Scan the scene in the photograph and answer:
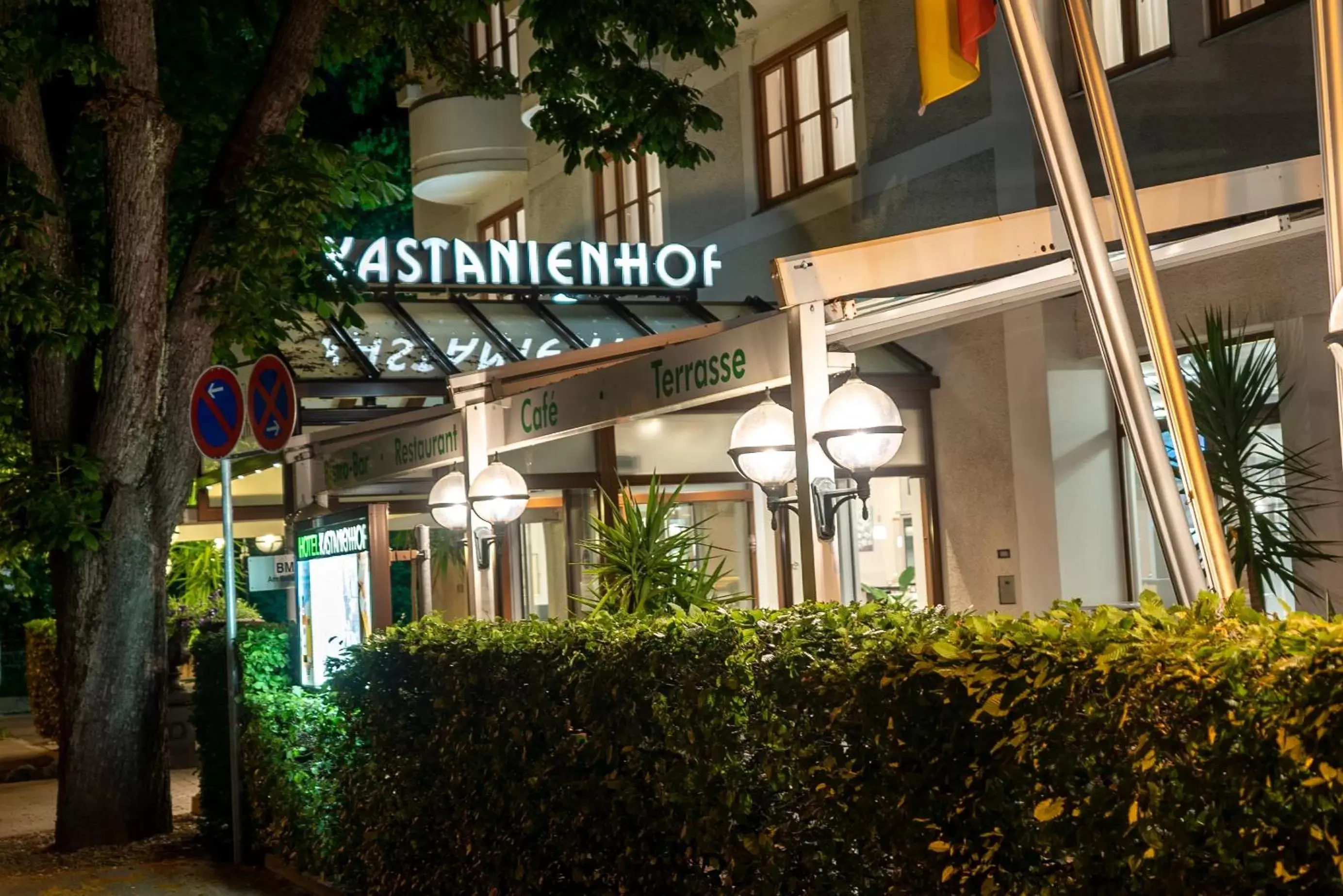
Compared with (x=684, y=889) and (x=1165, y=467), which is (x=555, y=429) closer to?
(x=684, y=889)

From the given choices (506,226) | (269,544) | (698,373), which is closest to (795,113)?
(506,226)

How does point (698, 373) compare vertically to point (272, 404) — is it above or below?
below

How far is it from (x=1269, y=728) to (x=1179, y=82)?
372 inches

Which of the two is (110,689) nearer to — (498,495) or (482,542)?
(482,542)

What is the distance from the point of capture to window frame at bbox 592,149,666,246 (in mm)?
18719

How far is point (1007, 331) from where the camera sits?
13.2 metres

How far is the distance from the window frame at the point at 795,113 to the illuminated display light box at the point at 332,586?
23.2 feet

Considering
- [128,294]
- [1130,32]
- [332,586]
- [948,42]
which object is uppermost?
[1130,32]

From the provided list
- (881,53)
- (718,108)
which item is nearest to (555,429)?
(881,53)

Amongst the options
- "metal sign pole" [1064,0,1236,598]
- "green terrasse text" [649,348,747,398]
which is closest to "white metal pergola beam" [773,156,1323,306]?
"green terrasse text" [649,348,747,398]

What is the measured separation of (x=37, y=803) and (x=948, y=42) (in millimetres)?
11070

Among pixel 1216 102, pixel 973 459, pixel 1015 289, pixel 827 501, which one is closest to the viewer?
pixel 827 501

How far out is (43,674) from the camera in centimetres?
1975

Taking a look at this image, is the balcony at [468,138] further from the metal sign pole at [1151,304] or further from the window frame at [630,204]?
the metal sign pole at [1151,304]
